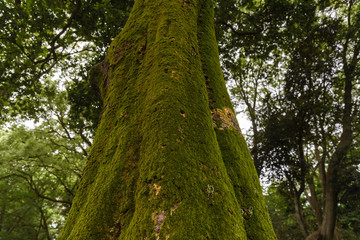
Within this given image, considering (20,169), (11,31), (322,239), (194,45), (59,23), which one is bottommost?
(322,239)

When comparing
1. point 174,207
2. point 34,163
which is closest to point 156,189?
point 174,207

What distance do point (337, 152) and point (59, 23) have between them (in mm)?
11526

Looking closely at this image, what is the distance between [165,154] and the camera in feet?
4.87

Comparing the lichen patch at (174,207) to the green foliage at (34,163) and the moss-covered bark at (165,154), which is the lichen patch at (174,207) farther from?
the green foliage at (34,163)

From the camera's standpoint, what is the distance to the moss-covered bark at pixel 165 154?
1301 millimetres

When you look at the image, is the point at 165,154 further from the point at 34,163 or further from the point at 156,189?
the point at 34,163

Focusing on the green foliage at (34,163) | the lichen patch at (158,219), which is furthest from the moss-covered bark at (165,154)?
the green foliage at (34,163)

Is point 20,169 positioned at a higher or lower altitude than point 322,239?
higher

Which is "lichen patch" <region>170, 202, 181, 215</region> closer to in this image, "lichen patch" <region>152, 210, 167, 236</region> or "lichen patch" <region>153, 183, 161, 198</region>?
"lichen patch" <region>152, 210, 167, 236</region>

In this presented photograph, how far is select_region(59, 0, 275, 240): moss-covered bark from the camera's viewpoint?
1.30 meters

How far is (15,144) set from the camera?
39.2 feet

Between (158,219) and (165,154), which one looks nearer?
(158,219)

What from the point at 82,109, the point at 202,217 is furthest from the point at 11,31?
the point at 202,217

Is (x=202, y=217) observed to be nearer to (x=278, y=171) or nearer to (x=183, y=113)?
(x=183, y=113)
